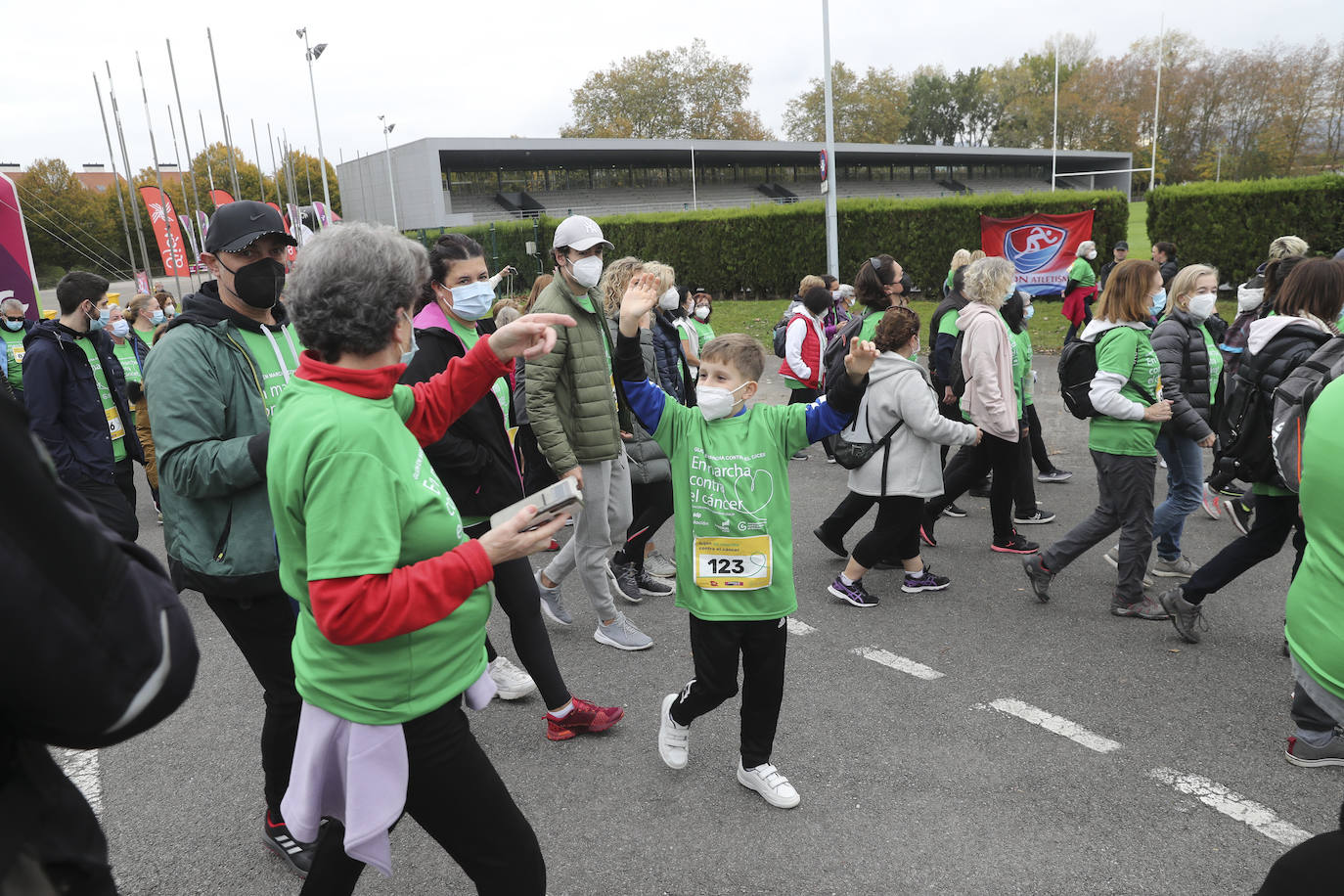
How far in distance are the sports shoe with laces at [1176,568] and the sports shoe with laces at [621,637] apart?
3.33 metres

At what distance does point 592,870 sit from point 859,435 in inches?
127

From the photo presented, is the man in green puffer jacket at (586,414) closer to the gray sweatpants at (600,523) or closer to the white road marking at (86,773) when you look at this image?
the gray sweatpants at (600,523)

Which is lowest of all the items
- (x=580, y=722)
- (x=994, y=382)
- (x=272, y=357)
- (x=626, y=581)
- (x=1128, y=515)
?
(x=626, y=581)

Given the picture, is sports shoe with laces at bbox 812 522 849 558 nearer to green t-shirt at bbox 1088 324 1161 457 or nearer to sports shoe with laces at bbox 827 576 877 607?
sports shoe with laces at bbox 827 576 877 607

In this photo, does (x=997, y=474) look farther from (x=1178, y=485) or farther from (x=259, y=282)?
(x=259, y=282)

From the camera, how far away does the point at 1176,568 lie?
18.0 ft

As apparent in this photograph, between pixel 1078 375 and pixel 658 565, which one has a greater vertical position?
pixel 1078 375

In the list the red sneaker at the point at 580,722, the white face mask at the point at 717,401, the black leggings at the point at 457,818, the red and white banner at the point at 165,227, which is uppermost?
the red and white banner at the point at 165,227

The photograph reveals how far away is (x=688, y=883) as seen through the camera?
289cm

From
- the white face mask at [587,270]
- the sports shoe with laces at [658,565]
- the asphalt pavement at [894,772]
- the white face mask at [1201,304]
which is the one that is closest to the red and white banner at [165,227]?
the sports shoe with laces at [658,565]

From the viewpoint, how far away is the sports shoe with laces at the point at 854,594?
5.29m

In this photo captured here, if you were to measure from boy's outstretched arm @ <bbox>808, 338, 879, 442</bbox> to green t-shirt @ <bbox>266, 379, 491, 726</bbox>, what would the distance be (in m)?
1.49

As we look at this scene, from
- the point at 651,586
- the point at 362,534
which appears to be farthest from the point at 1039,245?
the point at 362,534

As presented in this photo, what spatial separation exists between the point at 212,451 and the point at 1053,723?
11.5 ft
